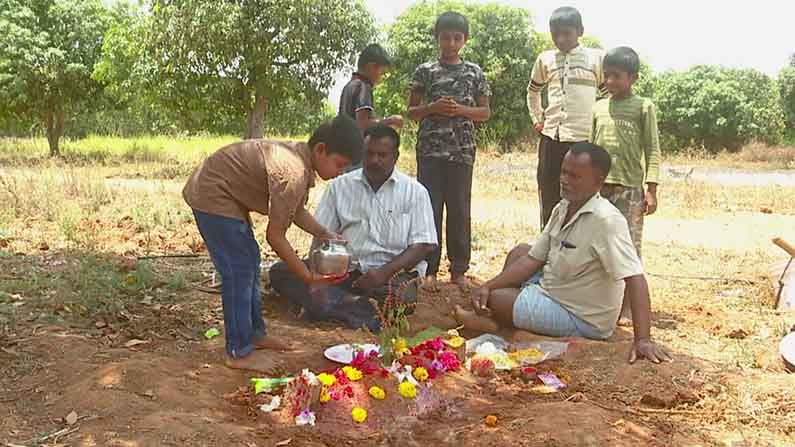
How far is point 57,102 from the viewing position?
18.6 m

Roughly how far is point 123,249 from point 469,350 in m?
3.64

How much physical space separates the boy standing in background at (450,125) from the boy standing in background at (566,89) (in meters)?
0.46

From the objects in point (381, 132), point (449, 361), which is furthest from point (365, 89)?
point (449, 361)

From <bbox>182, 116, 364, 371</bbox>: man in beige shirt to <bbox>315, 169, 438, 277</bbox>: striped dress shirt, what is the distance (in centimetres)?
97

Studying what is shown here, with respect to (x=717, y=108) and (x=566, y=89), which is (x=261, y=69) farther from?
(x=717, y=108)

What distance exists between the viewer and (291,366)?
375cm

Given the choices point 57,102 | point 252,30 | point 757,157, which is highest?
point 252,30

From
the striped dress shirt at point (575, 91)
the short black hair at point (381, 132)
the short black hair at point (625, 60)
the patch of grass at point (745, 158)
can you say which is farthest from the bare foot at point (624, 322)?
the patch of grass at point (745, 158)

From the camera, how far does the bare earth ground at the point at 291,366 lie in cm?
299

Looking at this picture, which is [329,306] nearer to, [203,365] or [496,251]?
[203,365]

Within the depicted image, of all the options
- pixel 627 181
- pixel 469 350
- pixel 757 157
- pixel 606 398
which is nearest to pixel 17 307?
pixel 469 350

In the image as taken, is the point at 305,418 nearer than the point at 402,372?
Yes

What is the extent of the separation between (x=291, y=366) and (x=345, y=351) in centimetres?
27

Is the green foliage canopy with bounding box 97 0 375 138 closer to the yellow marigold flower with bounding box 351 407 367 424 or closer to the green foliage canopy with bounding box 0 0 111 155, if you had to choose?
the green foliage canopy with bounding box 0 0 111 155
